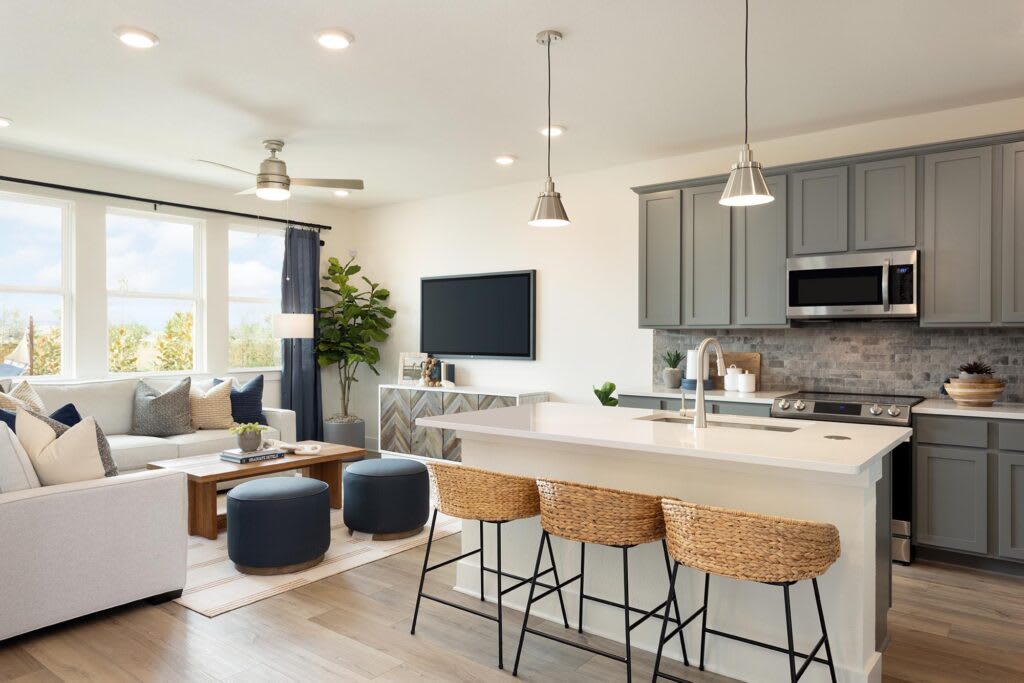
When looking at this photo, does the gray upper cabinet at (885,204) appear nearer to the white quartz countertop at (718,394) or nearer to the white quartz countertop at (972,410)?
the white quartz countertop at (972,410)

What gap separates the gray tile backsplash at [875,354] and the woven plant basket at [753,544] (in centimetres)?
278

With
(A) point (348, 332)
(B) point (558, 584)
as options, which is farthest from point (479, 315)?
(B) point (558, 584)

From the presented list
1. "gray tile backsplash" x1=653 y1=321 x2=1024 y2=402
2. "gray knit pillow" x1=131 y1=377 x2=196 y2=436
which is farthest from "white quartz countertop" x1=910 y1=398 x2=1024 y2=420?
"gray knit pillow" x1=131 y1=377 x2=196 y2=436

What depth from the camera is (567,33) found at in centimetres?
316

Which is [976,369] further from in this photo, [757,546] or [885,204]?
[757,546]

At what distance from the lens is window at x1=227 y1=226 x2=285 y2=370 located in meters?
6.71

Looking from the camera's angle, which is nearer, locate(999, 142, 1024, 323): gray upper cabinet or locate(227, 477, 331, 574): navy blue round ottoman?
locate(227, 477, 331, 574): navy blue round ottoman

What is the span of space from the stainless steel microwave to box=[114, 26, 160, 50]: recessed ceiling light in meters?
3.84

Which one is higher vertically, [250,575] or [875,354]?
[875,354]

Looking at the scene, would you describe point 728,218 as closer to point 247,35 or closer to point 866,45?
point 866,45

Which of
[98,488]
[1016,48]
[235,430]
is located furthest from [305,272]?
[1016,48]

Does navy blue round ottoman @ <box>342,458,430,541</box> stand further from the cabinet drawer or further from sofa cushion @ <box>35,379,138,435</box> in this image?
the cabinet drawer

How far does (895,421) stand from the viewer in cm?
382

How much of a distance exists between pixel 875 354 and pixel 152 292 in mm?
5870
